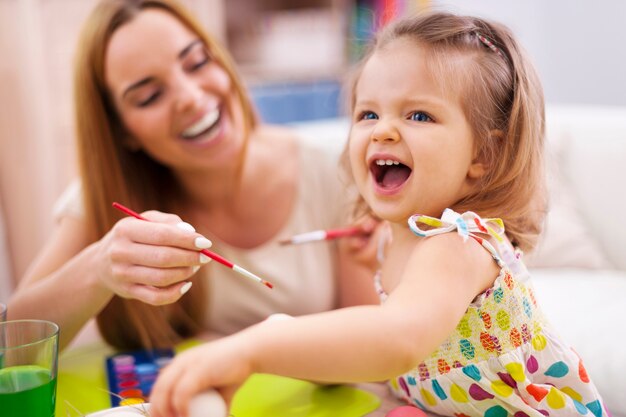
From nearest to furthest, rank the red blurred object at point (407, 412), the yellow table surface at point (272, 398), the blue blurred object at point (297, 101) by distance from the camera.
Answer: the red blurred object at point (407, 412), the yellow table surface at point (272, 398), the blue blurred object at point (297, 101)

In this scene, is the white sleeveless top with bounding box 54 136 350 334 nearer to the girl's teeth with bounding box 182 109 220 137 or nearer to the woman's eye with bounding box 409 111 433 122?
the girl's teeth with bounding box 182 109 220 137

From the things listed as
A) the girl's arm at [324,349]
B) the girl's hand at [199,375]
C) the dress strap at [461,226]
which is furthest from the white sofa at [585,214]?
the girl's hand at [199,375]

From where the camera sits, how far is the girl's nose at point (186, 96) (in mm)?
1277

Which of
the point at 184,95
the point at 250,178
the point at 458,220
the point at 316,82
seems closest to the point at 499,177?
the point at 458,220

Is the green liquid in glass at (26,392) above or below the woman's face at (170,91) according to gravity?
below

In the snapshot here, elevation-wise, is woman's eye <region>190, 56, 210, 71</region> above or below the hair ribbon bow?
above

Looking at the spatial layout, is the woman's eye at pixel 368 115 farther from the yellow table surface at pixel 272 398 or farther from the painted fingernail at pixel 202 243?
the yellow table surface at pixel 272 398

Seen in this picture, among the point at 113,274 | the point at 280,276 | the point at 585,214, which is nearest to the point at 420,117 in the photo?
the point at 113,274

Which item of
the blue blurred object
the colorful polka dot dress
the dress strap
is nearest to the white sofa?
the colorful polka dot dress

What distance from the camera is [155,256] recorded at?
83cm

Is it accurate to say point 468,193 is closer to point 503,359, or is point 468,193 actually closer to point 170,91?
point 503,359

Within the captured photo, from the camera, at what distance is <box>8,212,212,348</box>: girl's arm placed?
820 mm

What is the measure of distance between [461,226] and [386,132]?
0.13m

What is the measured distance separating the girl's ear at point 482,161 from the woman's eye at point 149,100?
0.70 m
